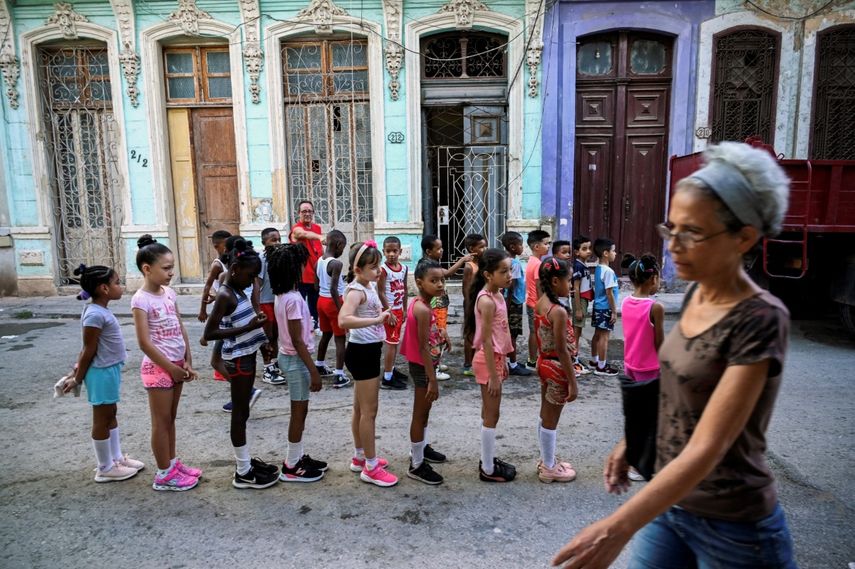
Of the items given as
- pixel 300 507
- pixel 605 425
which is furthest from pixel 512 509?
pixel 605 425

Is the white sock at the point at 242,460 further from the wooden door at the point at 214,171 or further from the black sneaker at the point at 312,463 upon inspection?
the wooden door at the point at 214,171

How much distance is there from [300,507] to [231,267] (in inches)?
60.8

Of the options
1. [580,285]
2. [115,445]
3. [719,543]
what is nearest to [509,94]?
[580,285]

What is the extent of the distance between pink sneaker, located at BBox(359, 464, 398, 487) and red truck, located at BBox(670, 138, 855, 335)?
5110 mm

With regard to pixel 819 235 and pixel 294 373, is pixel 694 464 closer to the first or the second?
pixel 294 373

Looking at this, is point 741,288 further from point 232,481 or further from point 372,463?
point 232,481

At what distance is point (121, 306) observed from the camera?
9.73m

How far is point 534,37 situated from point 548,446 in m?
7.91

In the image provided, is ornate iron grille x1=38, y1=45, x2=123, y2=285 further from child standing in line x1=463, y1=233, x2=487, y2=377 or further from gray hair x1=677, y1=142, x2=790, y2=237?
gray hair x1=677, y1=142, x2=790, y2=237

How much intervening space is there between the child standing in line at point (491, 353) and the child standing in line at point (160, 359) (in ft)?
6.08

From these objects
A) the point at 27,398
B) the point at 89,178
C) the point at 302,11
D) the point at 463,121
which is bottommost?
the point at 27,398

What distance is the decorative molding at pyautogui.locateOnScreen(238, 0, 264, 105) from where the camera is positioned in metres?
9.78

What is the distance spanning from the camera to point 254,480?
3596mm

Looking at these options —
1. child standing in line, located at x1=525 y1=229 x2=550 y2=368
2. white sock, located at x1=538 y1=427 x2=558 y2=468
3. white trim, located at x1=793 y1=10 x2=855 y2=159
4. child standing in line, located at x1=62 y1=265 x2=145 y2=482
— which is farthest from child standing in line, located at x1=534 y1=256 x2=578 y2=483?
white trim, located at x1=793 y1=10 x2=855 y2=159
